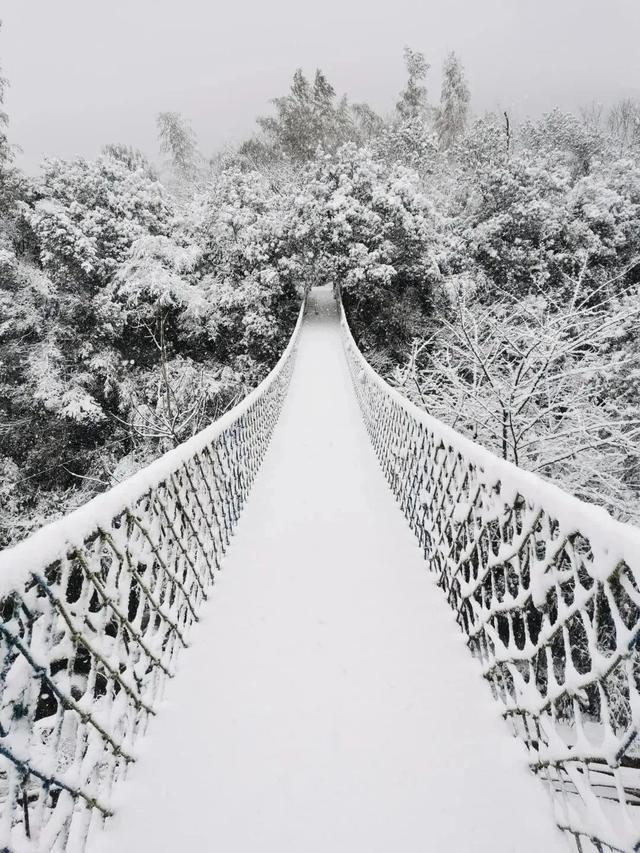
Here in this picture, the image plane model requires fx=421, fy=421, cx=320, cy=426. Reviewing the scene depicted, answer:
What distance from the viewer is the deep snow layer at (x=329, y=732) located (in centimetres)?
146

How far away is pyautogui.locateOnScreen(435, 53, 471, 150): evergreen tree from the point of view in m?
38.6

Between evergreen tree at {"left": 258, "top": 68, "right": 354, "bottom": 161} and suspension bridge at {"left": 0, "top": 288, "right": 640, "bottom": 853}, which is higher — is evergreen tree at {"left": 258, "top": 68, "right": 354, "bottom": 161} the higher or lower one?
the higher one

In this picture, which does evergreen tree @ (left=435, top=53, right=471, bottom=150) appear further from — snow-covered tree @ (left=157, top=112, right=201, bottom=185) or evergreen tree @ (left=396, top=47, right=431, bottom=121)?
snow-covered tree @ (left=157, top=112, right=201, bottom=185)

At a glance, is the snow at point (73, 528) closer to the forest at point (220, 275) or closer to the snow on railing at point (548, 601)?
the snow on railing at point (548, 601)

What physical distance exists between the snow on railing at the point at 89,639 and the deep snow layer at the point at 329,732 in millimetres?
149

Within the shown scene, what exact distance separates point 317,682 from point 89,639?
1075 millimetres

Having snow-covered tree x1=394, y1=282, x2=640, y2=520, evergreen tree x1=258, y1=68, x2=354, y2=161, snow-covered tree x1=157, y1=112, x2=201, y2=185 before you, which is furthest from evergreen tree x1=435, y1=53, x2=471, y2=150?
snow-covered tree x1=394, y1=282, x2=640, y2=520

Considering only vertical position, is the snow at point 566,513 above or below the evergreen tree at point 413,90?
below

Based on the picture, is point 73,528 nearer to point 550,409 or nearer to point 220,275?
point 550,409

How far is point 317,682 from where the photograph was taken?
206 centimetres

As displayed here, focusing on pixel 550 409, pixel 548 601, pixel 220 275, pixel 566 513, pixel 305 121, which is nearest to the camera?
pixel 566 513

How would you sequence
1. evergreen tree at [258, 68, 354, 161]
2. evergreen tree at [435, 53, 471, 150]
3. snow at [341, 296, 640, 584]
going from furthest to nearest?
evergreen tree at [435, 53, 471, 150], evergreen tree at [258, 68, 354, 161], snow at [341, 296, 640, 584]

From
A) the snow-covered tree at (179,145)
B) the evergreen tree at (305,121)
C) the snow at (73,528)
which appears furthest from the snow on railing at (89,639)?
the snow-covered tree at (179,145)

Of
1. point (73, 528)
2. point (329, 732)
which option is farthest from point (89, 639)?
point (329, 732)
